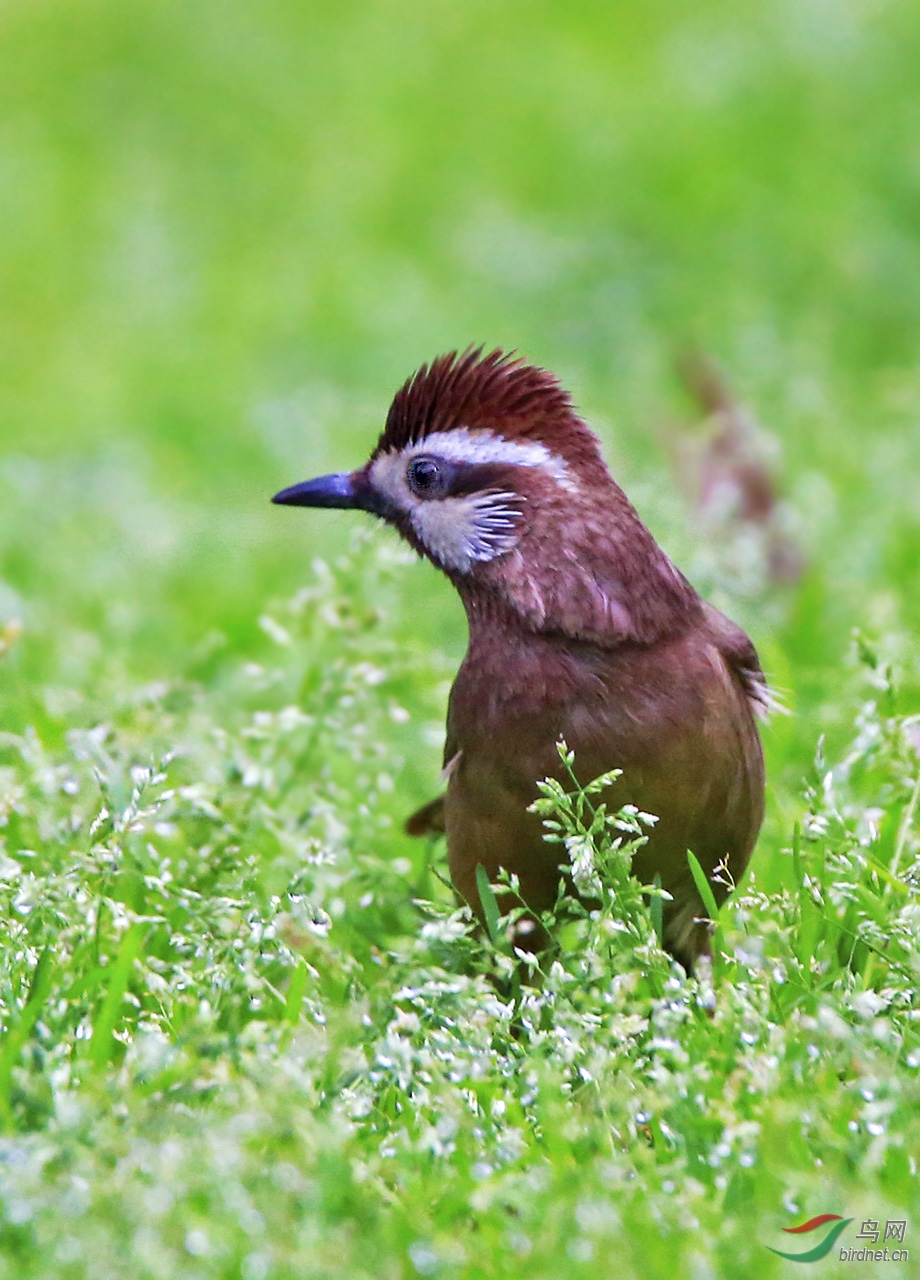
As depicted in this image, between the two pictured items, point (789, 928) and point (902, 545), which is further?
point (902, 545)

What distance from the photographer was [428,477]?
13.8ft

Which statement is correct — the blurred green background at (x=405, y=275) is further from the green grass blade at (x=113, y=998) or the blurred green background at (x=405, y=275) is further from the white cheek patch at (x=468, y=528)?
the green grass blade at (x=113, y=998)

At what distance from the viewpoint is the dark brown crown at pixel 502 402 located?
4078 millimetres

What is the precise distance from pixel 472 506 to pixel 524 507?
13 centimetres

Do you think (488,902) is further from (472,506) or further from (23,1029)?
(23,1029)

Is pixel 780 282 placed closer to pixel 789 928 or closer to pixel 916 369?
pixel 916 369

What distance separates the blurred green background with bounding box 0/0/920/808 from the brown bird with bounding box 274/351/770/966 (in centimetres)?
111

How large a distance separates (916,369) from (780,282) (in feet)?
6.84

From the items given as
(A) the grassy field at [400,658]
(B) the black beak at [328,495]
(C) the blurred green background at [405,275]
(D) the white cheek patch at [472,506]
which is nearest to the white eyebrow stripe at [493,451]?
(D) the white cheek patch at [472,506]

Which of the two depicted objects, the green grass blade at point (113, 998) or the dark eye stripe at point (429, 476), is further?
the dark eye stripe at point (429, 476)

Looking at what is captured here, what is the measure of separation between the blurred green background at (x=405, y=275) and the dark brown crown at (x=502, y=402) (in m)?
1.19

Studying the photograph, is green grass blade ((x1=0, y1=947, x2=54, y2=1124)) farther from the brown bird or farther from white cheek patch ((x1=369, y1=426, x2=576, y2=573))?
white cheek patch ((x1=369, y1=426, x2=576, y2=573))

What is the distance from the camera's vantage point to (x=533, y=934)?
4.11 metres

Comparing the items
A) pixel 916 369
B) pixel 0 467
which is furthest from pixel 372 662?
pixel 916 369
